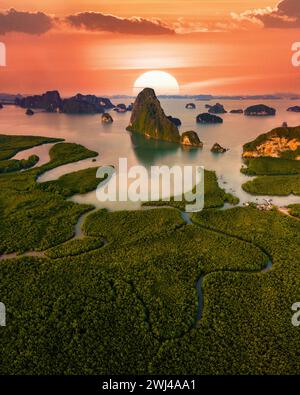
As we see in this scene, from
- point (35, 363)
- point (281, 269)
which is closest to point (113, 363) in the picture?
point (35, 363)

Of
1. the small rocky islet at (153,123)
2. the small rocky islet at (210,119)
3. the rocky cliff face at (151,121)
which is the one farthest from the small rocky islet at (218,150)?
the small rocky islet at (210,119)

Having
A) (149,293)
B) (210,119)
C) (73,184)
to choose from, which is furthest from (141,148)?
(149,293)

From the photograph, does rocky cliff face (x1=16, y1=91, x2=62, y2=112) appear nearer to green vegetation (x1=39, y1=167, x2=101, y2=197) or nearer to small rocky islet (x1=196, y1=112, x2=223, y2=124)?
small rocky islet (x1=196, y1=112, x2=223, y2=124)

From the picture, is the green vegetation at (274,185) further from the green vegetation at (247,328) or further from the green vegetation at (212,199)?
the green vegetation at (247,328)

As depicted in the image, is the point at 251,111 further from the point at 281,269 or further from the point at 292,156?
the point at 281,269

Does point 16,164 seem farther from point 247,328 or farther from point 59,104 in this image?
point 59,104

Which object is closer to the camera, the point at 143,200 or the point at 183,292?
the point at 183,292
